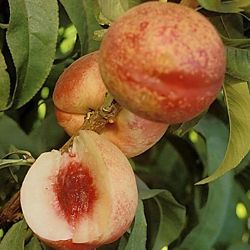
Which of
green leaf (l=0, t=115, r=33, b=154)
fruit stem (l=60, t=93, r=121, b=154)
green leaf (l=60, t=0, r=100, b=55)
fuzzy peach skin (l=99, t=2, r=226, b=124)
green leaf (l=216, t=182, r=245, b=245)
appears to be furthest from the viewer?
green leaf (l=216, t=182, r=245, b=245)

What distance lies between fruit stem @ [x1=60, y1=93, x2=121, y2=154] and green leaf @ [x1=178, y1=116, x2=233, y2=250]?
0.30 meters

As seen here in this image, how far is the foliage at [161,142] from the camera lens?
0.64 metres

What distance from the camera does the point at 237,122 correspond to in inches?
25.2

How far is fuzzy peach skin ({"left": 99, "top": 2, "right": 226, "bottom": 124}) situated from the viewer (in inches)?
19.0

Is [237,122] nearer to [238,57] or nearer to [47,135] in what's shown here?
[238,57]

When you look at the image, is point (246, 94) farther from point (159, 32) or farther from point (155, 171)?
point (155, 171)

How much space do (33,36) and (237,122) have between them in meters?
0.18

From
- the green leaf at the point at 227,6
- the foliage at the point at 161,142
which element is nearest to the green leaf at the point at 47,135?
the foliage at the point at 161,142

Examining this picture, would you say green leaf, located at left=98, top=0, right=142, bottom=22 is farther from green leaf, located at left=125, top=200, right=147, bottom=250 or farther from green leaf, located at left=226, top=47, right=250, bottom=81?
green leaf, located at left=125, top=200, right=147, bottom=250

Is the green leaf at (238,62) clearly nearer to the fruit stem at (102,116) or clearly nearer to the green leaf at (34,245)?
the fruit stem at (102,116)

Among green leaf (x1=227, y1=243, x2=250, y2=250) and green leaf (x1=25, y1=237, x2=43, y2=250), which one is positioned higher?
green leaf (x1=25, y1=237, x2=43, y2=250)

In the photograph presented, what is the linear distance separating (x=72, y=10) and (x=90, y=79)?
101 millimetres

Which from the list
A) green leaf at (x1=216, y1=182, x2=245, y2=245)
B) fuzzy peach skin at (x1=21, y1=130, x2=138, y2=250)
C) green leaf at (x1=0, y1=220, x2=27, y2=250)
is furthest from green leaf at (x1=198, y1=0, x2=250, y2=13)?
green leaf at (x1=216, y1=182, x2=245, y2=245)

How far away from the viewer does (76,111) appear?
0.64m
